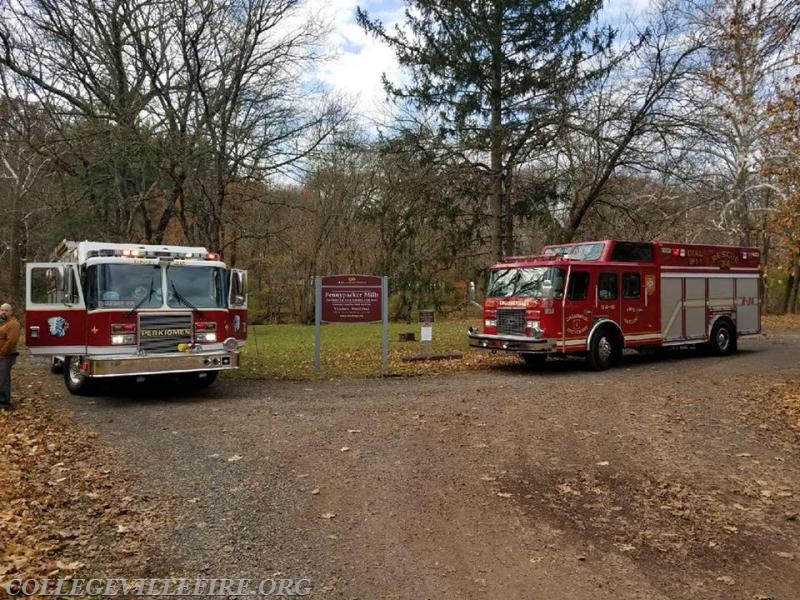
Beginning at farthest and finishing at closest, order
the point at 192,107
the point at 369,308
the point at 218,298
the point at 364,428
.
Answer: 1. the point at 192,107
2. the point at 369,308
3. the point at 218,298
4. the point at 364,428

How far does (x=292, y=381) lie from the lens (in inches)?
542

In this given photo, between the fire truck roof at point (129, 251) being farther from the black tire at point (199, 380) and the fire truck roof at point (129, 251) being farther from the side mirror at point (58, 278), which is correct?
the black tire at point (199, 380)

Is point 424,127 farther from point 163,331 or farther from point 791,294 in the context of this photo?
point 791,294

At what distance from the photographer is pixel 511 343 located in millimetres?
14555

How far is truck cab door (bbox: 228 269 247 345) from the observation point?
11934 mm

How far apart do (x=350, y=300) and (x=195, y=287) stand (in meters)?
4.15

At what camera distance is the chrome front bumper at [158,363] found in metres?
10.4

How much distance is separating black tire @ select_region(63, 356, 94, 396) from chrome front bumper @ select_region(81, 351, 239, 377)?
114 centimetres

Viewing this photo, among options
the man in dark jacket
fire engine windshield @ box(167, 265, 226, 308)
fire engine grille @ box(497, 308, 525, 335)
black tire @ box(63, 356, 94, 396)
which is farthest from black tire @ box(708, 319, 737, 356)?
the man in dark jacket

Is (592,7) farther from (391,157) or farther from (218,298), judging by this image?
(218,298)

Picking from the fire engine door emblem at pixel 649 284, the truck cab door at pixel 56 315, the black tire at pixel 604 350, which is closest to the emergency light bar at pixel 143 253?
the truck cab door at pixel 56 315

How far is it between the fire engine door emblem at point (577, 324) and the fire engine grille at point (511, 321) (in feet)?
3.42

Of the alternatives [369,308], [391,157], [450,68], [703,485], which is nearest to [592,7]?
[450,68]

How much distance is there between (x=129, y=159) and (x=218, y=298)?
9.98 meters
